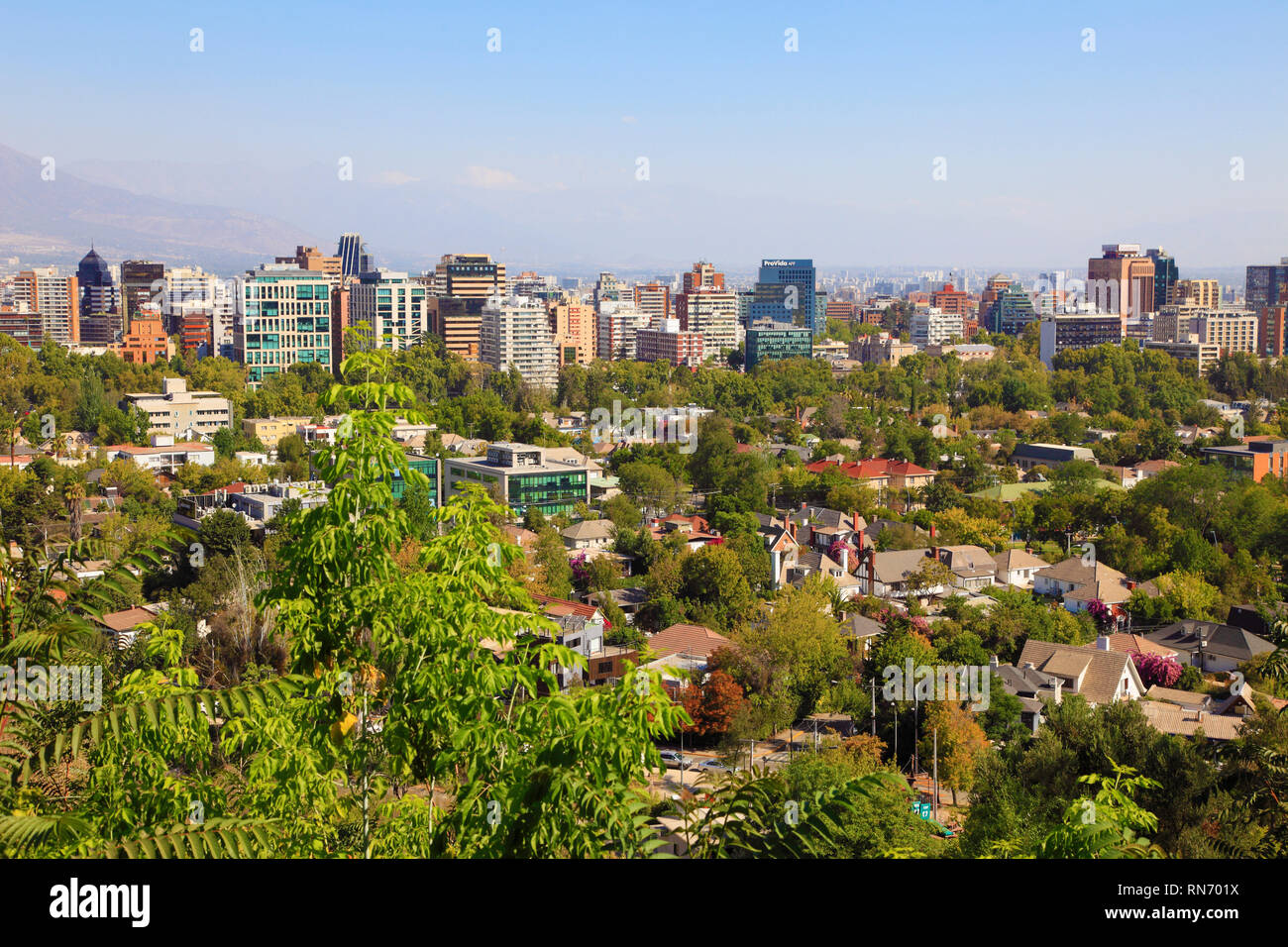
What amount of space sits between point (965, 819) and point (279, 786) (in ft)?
16.3

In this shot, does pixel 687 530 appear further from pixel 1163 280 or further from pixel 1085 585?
pixel 1163 280

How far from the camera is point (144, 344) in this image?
29.5m

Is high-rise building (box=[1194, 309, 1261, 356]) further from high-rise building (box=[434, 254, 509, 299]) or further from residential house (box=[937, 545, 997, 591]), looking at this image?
residential house (box=[937, 545, 997, 591])

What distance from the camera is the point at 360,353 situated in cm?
170

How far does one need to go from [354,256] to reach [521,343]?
16.2 meters

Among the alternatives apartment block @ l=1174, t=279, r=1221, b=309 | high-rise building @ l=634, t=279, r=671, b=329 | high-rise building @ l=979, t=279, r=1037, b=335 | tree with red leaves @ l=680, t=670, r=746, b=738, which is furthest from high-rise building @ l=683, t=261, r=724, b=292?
tree with red leaves @ l=680, t=670, r=746, b=738

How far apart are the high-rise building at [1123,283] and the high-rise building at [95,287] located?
32046 mm

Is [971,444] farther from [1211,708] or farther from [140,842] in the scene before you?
[140,842]

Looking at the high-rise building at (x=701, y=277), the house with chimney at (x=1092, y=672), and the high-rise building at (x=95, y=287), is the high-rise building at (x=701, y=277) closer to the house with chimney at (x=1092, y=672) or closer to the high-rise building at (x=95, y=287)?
the high-rise building at (x=95, y=287)

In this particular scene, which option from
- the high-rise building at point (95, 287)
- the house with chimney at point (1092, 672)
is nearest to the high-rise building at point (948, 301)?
the high-rise building at point (95, 287)

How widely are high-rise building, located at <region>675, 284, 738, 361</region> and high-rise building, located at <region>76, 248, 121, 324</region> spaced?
58.3ft

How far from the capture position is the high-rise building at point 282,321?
28.7 metres

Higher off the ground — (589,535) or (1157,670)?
(589,535)

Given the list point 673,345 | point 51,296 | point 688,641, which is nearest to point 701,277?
point 673,345
